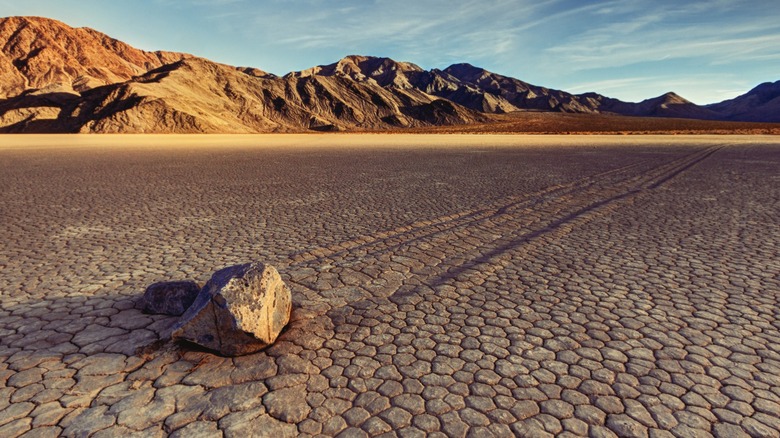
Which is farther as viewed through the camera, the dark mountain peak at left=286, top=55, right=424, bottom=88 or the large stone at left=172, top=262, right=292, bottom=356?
the dark mountain peak at left=286, top=55, right=424, bottom=88

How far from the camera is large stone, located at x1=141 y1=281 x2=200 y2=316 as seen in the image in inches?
192

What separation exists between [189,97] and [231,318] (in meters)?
82.5

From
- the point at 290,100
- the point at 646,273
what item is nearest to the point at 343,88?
the point at 290,100

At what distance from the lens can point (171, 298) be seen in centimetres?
491

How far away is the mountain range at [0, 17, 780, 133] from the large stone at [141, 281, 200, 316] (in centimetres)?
6576

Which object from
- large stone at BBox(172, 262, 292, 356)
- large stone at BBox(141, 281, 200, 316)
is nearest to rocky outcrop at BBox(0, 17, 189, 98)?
large stone at BBox(141, 281, 200, 316)

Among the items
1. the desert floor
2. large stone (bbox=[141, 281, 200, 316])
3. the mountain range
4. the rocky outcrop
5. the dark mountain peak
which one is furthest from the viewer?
the dark mountain peak

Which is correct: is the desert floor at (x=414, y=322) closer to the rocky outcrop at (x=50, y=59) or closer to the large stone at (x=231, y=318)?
the large stone at (x=231, y=318)

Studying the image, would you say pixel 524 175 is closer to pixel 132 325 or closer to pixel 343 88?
pixel 132 325

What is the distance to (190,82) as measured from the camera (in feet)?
276

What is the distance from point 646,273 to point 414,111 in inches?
4299

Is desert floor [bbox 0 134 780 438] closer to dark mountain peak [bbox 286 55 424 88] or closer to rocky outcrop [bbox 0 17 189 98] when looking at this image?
rocky outcrop [bbox 0 17 189 98]

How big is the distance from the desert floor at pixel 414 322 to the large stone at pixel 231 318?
144 millimetres

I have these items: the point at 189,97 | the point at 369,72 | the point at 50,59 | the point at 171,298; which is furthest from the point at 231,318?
the point at 369,72
